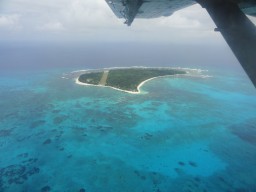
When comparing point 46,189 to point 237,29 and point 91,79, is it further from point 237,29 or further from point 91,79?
point 91,79

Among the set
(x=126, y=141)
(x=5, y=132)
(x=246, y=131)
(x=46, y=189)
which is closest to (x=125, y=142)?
(x=126, y=141)

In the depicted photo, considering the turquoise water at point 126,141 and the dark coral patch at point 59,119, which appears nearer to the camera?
the turquoise water at point 126,141

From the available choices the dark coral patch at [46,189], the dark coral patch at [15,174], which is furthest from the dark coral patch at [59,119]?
the dark coral patch at [46,189]

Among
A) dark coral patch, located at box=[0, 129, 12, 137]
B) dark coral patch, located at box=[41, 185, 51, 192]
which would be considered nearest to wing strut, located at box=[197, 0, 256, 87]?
dark coral patch, located at box=[41, 185, 51, 192]

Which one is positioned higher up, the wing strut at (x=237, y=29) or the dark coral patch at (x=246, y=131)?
the wing strut at (x=237, y=29)

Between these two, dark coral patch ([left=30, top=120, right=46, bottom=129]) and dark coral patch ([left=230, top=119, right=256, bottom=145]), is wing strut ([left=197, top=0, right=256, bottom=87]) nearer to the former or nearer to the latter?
dark coral patch ([left=230, top=119, right=256, bottom=145])

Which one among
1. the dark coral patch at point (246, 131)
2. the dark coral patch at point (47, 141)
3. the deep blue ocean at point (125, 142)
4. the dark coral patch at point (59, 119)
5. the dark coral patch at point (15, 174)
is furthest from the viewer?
the dark coral patch at point (59, 119)

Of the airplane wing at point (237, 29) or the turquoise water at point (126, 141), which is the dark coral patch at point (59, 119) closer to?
the turquoise water at point (126, 141)
